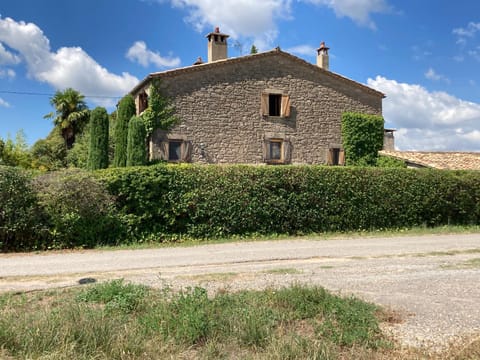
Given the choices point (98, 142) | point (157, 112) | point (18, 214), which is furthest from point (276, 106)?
point (18, 214)

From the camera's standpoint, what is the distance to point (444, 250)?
11023 mm

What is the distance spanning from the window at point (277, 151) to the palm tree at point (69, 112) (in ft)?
67.8

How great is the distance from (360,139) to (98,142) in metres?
14.7

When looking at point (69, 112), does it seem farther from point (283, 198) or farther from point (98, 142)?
point (283, 198)

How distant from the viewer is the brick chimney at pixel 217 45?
83.9ft

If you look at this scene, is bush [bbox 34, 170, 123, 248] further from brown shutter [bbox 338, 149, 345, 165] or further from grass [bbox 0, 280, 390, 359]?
brown shutter [bbox 338, 149, 345, 165]

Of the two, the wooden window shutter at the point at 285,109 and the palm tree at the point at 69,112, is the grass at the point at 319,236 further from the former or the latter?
the palm tree at the point at 69,112

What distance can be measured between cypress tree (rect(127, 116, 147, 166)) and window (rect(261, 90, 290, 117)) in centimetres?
685

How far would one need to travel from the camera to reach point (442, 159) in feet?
81.1

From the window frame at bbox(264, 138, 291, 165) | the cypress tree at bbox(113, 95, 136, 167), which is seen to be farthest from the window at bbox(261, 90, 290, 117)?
the cypress tree at bbox(113, 95, 136, 167)

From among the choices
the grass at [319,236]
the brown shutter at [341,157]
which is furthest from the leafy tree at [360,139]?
the grass at [319,236]

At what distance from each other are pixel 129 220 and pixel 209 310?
7684mm

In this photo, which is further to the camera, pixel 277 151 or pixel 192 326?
pixel 277 151

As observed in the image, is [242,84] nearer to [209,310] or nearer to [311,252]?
[311,252]
